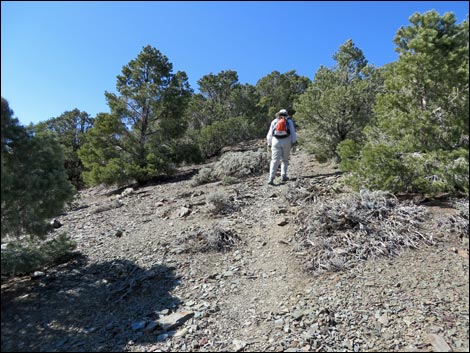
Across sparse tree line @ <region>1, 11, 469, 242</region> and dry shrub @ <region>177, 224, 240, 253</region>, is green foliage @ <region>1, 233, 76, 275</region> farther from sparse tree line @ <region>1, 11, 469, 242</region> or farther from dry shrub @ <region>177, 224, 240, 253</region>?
dry shrub @ <region>177, 224, 240, 253</region>

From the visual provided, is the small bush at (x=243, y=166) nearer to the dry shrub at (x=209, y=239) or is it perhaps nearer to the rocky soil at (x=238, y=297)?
the rocky soil at (x=238, y=297)

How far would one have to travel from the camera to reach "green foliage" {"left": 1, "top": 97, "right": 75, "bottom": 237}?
3.59 m

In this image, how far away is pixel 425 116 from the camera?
4.62m

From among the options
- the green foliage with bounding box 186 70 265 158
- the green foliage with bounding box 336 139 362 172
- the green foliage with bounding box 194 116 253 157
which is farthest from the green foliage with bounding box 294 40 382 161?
the green foliage with bounding box 194 116 253 157

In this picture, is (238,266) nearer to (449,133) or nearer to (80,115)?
(449,133)

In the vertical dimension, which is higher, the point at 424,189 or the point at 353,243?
the point at 424,189

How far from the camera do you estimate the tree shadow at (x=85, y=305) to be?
3088 millimetres

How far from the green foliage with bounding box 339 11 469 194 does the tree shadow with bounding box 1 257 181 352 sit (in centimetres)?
386

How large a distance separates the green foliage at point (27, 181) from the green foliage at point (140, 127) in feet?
24.1

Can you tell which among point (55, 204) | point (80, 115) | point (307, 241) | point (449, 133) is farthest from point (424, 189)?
point (80, 115)

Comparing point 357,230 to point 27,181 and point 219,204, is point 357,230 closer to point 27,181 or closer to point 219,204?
point 219,204

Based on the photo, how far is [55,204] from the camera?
4004 mm

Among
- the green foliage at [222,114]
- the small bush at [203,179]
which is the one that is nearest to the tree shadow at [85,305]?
the small bush at [203,179]

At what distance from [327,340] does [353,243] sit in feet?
5.13
